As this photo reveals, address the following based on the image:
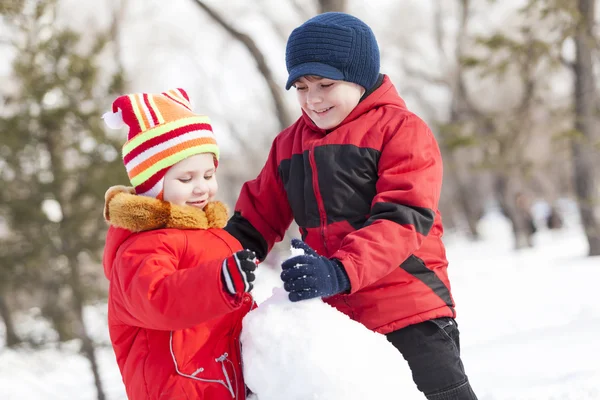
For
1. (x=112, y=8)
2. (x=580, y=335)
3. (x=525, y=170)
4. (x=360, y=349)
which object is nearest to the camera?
(x=360, y=349)

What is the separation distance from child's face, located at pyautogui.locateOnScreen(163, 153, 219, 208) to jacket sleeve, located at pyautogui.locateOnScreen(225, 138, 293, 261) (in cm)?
36

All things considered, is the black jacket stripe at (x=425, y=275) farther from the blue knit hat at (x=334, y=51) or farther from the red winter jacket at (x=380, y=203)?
the blue knit hat at (x=334, y=51)

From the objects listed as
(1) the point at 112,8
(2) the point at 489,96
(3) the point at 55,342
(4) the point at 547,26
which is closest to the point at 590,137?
(4) the point at 547,26

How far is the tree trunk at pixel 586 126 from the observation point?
33.1 feet

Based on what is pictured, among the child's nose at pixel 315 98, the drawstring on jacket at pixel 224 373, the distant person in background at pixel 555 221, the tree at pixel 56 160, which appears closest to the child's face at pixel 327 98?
the child's nose at pixel 315 98

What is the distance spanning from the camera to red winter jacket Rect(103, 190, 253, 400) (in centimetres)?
169

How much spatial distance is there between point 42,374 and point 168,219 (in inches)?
393

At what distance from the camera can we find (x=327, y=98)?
6.94ft

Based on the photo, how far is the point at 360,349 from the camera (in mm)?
1724

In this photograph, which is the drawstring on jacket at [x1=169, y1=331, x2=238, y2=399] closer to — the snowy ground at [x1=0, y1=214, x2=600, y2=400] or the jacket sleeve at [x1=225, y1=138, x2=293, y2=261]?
the snowy ground at [x1=0, y1=214, x2=600, y2=400]

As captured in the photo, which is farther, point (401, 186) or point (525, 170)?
point (525, 170)

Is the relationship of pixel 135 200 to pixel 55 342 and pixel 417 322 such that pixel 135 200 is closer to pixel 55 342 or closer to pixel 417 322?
pixel 417 322

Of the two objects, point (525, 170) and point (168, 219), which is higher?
point (168, 219)

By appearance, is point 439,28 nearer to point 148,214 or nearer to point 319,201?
point 319,201
